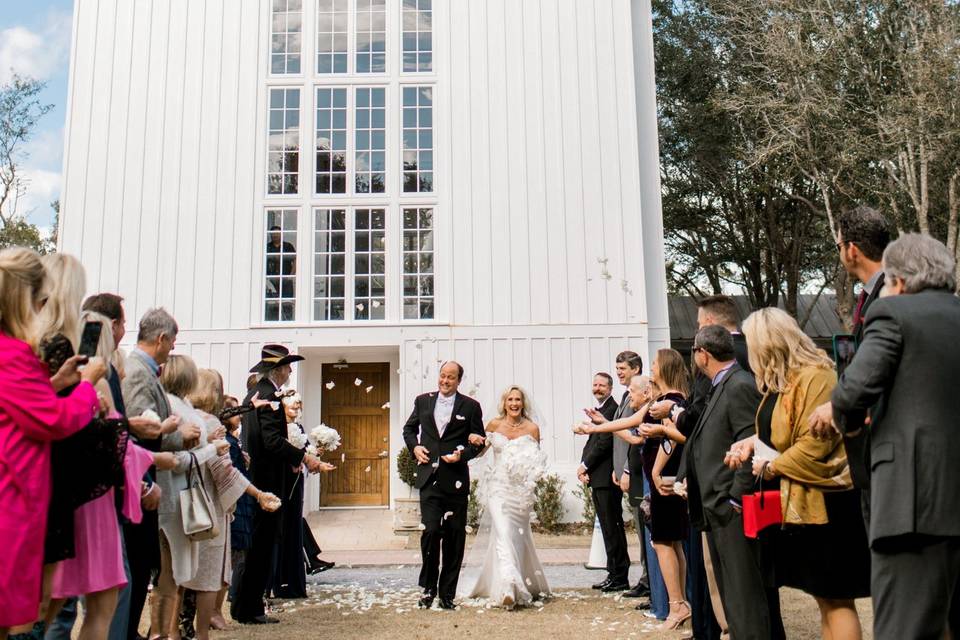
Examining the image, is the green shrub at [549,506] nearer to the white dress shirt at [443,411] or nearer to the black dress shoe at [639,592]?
the black dress shoe at [639,592]

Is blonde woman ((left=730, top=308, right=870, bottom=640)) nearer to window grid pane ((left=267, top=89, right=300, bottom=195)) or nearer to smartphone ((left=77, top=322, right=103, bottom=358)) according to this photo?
smartphone ((left=77, top=322, right=103, bottom=358))

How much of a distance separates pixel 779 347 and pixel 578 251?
11.1 metres

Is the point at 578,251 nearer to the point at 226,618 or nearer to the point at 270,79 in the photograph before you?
the point at 270,79

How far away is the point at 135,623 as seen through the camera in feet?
15.3

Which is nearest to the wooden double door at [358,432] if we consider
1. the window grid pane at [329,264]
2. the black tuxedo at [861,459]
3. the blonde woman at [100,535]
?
the window grid pane at [329,264]

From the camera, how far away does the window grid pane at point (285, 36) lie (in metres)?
15.9

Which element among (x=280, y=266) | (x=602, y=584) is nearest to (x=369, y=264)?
(x=280, y=266)

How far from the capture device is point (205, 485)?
527 centimetres

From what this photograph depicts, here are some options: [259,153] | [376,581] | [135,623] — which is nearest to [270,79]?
[259,153]

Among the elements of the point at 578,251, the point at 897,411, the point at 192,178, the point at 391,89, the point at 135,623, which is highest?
the point at 391,89

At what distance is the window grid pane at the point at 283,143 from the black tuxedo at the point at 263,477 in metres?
9.00

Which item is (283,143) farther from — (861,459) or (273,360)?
(861,459)

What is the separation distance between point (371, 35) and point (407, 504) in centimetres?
953

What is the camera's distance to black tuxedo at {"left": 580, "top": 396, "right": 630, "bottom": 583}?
7.98 meters
